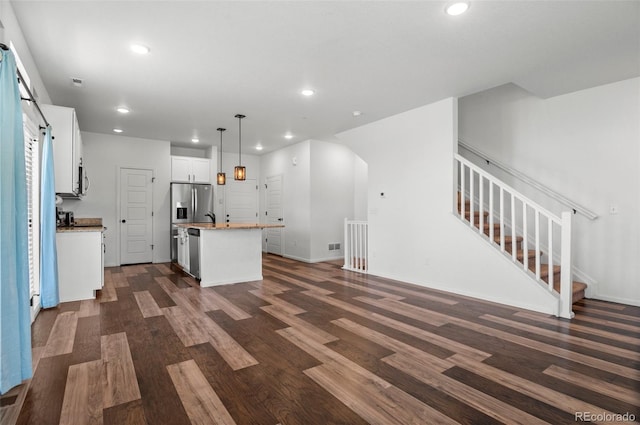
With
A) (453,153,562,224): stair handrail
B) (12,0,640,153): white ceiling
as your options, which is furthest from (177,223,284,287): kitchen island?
(453,153,562,224): stair handrail

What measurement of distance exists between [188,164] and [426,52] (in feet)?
20.4

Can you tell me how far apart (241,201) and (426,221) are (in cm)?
543

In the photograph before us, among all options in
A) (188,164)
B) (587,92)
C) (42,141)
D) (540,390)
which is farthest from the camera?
(188,164)

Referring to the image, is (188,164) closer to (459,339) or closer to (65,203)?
(65,203)

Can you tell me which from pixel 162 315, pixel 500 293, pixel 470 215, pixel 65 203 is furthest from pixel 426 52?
pixel 65 203

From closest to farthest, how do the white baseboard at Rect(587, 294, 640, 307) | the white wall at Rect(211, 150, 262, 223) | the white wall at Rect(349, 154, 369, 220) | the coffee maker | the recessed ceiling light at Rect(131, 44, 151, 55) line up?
1. the recessed ceiling light at Rect(131, 44, 151, 55)
2. the white baseboard at Rect(587, 294, 640, 307)
3. the coffee maker
4. the white wall at Rect(349, 154, 369, 220)
5. the white wall at Rect(211, 150, 262, 223)

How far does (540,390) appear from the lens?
2.06 meters

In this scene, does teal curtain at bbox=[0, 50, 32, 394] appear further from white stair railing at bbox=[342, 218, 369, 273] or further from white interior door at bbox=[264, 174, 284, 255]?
white interior door at bbox=[264, 174, 284, 255]

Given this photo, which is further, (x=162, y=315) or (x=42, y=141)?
(x=42, y=141)

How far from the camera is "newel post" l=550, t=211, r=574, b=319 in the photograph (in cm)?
350

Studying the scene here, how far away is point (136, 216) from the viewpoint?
7.20 m

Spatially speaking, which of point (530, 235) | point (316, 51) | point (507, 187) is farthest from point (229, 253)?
point (530, 235)

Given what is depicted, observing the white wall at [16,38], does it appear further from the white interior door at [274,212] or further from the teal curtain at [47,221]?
the white interior door at [274,212]

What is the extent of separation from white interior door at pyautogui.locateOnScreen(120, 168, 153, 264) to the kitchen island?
2351mm
